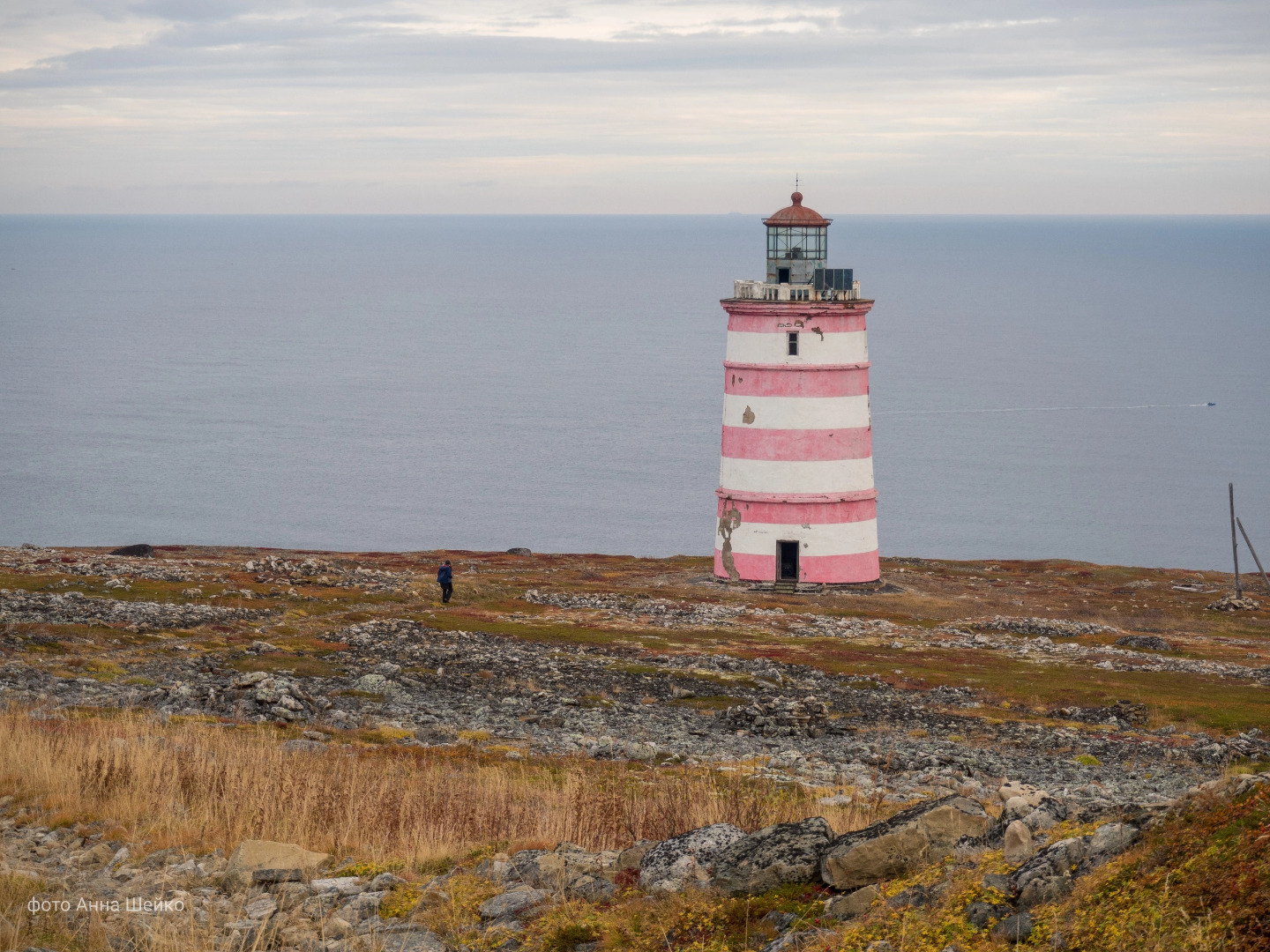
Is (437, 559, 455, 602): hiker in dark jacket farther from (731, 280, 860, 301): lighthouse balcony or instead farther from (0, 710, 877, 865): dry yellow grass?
(0, 710, 877, 865): dry yellow grass

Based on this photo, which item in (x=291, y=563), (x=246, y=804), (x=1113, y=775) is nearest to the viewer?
(x=246, y=804)

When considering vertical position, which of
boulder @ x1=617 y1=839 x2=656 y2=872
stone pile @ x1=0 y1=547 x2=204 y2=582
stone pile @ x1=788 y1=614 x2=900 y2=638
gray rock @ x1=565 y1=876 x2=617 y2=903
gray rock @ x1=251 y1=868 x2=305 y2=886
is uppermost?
stone pile @ x1=0 y1=547 x2=204 y2=582

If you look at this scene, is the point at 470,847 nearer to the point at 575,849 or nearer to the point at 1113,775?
the point at 575,849

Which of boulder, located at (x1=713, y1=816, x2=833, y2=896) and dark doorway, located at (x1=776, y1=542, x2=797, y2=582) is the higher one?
dark doorway, located at (x1=776, y1=542, x2=797, y2=582)

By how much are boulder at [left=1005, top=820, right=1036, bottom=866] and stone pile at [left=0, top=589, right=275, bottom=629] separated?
25.7 meters

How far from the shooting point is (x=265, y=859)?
37.0 feet

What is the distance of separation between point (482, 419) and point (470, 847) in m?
130

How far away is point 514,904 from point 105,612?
24.8m

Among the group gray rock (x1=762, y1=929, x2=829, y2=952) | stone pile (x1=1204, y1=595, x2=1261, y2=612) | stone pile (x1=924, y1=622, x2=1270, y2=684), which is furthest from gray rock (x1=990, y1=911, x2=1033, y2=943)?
stone pile (x1=1204, y1=595, x2=1261, y2=612)

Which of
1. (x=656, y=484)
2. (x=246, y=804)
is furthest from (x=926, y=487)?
(x=246, y=804)

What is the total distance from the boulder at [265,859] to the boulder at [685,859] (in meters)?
2.82

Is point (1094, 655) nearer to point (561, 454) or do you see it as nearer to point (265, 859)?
point (265, 859)

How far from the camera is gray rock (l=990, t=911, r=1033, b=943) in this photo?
7676 millimetres

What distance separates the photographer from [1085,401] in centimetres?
15562
